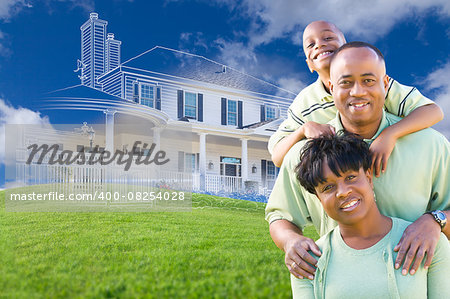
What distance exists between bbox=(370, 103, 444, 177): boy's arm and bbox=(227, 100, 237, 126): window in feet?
54.0

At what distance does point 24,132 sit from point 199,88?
280 inches

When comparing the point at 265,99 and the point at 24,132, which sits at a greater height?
the point at 265,99

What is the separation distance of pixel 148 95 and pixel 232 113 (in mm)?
3807

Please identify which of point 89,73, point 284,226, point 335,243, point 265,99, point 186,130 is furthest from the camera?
point 265,99

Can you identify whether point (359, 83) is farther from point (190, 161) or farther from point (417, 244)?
point (190, 161)

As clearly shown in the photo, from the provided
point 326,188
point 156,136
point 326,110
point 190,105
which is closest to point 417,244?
point 326,188

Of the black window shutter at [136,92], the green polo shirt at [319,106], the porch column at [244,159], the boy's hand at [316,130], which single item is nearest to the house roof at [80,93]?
the black window shutter at [136,92]

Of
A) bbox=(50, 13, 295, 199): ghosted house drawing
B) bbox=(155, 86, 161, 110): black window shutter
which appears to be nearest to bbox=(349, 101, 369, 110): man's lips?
bbox=(50, 13, 295, 199): ghosted house drawing

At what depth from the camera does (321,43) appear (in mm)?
3100

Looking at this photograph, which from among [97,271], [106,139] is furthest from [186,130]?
[97,271]

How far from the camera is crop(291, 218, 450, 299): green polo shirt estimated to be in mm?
1955

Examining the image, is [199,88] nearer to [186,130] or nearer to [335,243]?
[186,130]

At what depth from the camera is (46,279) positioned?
19.7 ft

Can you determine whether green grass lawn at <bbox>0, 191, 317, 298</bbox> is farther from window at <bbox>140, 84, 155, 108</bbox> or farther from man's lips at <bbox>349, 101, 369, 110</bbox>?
window at <bbox>140, 84, 155, 108</bbox>
